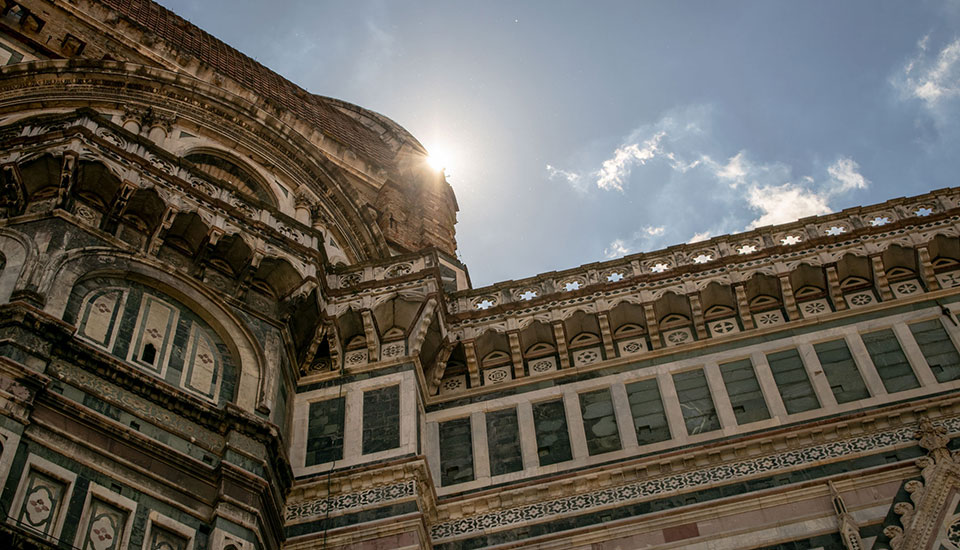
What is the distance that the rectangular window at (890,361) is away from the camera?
16.5 meters

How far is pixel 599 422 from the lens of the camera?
1706 cm

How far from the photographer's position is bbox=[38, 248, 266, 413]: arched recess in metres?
14.7

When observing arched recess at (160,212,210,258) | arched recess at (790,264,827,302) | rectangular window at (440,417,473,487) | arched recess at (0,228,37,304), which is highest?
arched recess at (160,212,210,258)

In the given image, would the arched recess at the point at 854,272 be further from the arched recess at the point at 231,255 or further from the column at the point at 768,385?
the arched recess at the point at 231,255

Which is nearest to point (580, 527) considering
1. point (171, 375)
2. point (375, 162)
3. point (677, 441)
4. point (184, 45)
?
point (677, 441)

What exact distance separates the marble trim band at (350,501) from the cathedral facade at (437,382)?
0.04m

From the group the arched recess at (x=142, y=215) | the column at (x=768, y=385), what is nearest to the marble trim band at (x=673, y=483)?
the column at (x=768, y=385)

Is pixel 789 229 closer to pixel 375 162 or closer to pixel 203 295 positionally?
pixel 203 295

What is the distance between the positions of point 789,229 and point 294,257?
25.7 feet

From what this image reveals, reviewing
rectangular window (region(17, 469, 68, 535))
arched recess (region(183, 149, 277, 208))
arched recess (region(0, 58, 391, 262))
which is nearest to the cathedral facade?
rectangular window (region(17, 469, 68, 535))

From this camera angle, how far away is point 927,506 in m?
14.5

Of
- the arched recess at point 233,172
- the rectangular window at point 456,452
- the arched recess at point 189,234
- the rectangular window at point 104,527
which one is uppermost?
the arched recess at point 233,172

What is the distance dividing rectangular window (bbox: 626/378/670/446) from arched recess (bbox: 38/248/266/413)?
201 inches

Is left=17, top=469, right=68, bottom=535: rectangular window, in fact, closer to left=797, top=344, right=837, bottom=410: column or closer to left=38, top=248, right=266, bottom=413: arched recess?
left=38, top=248, right=266, bottom=413: arched recess
